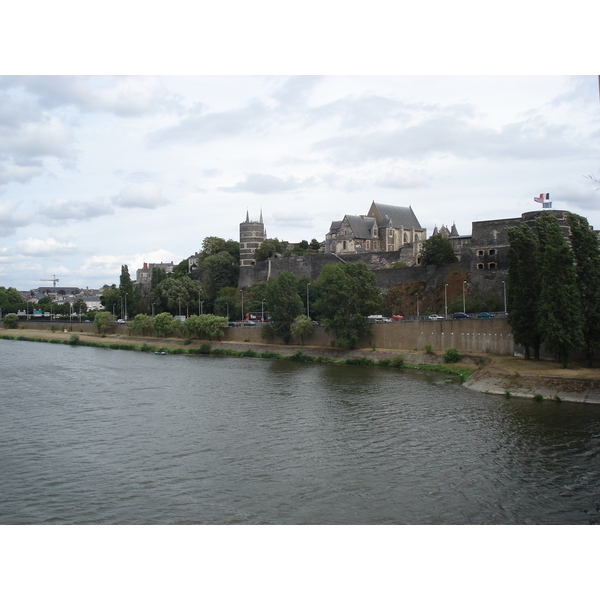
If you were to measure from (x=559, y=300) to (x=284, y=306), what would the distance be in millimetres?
29937

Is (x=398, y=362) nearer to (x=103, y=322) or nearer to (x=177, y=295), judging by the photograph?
(x=177, y=295)

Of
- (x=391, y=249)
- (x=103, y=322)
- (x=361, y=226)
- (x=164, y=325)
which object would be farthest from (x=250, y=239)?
(x=164, y=325)

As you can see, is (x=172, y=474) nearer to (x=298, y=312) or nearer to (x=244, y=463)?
(x=244, y=463)

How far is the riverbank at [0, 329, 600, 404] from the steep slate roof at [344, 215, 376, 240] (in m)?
32.8

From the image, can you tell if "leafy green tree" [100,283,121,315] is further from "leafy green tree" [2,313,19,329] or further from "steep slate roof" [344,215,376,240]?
"steep slate roof" [344,215,376,240]

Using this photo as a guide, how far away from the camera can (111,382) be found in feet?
131

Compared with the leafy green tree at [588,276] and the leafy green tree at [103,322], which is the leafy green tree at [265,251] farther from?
the leafy green tree at [588,276]

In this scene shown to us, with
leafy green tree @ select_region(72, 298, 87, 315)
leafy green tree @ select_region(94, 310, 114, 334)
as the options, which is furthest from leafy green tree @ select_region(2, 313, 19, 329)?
leafy green tree @ select_region(94, 310, 114, 334)

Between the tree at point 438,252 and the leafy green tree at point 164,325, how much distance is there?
1147 inches

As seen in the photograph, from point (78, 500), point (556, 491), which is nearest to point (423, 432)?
point (556, 491)

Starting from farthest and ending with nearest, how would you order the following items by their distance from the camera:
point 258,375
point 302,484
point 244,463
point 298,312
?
1. point 298,312
2. point 258,375
3. point 244,463
4. point 302,484

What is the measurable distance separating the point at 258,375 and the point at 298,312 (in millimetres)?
16230

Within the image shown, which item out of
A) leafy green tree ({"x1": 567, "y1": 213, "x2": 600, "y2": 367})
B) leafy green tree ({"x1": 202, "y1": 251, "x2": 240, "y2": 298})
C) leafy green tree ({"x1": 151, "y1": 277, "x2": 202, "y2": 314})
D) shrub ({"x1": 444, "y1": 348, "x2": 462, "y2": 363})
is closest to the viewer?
leafy green tree ({"x1": 567, "y1": 213, "x2": 600, "y2": 367})

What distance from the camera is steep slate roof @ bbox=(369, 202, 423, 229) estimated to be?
91312 mm
